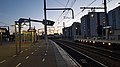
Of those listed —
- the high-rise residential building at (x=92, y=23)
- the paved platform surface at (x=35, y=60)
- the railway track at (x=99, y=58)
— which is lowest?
the railway track at (x=99, y=58)

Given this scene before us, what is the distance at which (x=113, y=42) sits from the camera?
37.5 meters

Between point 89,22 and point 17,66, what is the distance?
473ft

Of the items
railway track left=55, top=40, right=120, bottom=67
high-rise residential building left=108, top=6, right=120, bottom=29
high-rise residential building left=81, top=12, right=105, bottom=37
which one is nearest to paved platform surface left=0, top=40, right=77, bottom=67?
railway track left=55, top=40, right=120, bottom=67

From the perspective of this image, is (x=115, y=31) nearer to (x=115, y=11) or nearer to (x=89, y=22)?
(x=115, y=11)

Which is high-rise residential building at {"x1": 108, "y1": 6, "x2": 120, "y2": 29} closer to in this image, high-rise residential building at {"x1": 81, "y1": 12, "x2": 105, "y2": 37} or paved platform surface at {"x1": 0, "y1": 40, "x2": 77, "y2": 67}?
high-rise residential building at {"x1": 81, "y1": 12, "x2": 105, "y2": 37}

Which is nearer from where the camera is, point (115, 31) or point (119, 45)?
point (119, 45)

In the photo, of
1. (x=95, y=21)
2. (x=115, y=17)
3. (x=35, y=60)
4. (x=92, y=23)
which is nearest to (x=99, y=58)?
(x=35, y=60)

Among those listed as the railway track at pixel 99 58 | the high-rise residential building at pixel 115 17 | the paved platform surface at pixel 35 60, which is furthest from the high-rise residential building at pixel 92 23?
the paved platform surface at pixel 35 60

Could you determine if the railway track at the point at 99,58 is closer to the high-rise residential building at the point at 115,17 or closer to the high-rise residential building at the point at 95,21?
the high-rise residential building at the point at 115,17

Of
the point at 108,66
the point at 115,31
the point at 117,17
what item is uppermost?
the point at 117,17

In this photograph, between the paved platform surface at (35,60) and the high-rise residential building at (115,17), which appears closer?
the paved platform surface at (35,60)

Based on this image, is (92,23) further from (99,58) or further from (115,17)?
(99,58)

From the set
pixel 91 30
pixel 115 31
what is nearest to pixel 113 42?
pixel 115 31

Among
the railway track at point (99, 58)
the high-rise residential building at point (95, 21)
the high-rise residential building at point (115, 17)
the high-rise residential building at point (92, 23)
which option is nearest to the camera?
the railway track at point (99, 58)
